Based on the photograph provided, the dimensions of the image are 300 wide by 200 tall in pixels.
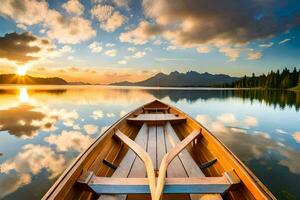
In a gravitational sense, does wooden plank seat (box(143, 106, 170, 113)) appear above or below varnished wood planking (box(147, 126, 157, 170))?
above

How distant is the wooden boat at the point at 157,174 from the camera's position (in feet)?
8.09

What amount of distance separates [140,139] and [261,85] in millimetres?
111669

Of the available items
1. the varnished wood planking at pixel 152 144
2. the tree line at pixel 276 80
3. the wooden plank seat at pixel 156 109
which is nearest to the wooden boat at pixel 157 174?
the varnished wood planking at pixel 152 144

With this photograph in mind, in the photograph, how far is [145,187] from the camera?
98.0 inches

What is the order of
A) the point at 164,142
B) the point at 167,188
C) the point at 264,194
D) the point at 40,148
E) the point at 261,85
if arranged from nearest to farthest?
the point at 264,194 → the point at 167,188 → the point at 164,142 → the point at 40,148 → the point at 261,85

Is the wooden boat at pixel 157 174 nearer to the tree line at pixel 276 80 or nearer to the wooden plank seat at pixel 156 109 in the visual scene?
the wooden plank seat at pixel 156 109

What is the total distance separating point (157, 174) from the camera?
11.2 feet

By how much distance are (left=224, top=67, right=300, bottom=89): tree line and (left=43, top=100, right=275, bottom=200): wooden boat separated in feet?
298

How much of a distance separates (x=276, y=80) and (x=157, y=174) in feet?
339

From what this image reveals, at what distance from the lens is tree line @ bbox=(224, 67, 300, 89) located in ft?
266

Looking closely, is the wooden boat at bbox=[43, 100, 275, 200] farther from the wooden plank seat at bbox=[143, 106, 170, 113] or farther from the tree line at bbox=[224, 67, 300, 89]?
the tree line at bbox=[224, 67, 300, 89]

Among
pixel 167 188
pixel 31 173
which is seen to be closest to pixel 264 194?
pixel 167 188

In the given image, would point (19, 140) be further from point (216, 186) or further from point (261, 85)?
point (261, 85)

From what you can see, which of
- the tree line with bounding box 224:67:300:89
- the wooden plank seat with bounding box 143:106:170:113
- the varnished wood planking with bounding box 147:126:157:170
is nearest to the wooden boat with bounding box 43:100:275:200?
the varnished wood planking with bounding box 147:126:157:170
